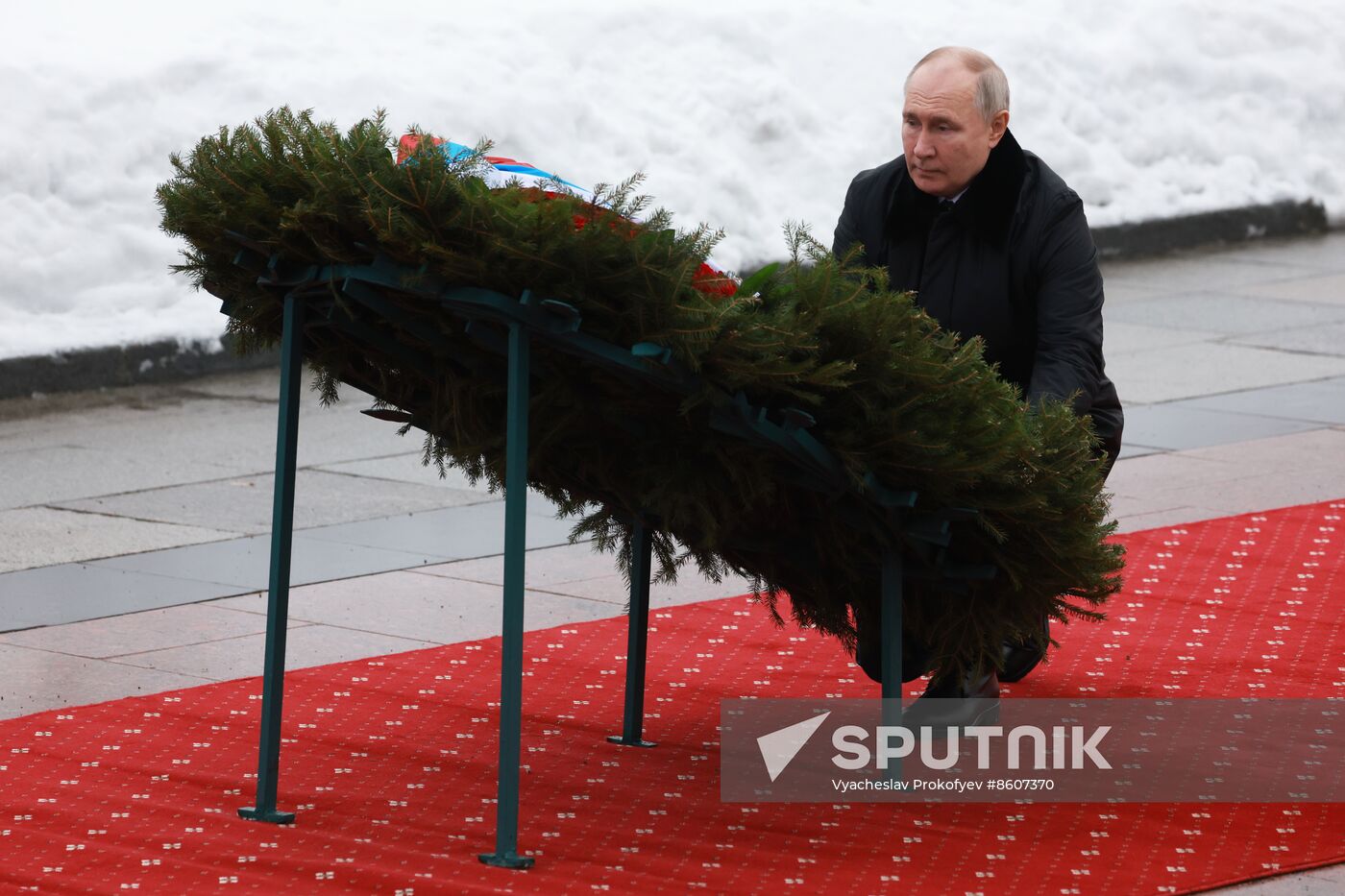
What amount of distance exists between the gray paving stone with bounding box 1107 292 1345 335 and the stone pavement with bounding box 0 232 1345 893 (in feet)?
0.18

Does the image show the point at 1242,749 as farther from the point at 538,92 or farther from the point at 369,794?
the point at 538,92

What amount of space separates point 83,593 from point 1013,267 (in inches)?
120

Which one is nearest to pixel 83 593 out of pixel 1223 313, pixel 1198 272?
pixel 1223 313

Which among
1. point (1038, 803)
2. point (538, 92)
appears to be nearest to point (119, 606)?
point (1038, 803)

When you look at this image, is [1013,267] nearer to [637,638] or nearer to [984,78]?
[984,78]

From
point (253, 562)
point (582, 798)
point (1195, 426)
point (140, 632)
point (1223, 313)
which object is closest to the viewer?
point (582, 798)

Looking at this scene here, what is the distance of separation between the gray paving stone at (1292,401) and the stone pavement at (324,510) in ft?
0.07

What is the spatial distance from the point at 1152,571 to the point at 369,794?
3058mm

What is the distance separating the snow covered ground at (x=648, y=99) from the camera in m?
10.7

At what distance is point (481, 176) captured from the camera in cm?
361

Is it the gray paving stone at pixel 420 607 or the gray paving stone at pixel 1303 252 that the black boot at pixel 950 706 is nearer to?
the gray paving stone at pixel 420 607

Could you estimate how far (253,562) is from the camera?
6492mm

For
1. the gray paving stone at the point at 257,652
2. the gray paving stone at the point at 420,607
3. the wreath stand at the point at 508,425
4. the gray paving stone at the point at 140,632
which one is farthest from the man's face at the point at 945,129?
the gray paving stone at the point at 140,632

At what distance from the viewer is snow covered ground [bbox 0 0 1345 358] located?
1072 cm
